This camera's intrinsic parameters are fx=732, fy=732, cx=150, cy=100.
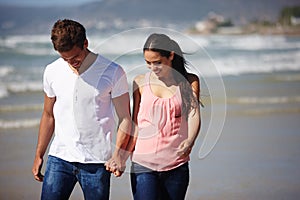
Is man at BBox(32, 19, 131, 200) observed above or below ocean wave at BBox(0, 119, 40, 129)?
above

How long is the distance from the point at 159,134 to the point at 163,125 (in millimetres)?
41

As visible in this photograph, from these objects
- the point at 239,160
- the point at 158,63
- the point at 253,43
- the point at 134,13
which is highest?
the point at 134,13

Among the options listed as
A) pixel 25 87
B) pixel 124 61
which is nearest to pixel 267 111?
pixel 124 61

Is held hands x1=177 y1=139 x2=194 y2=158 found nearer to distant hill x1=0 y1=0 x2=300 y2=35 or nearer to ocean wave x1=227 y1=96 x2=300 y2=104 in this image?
ocean wave x1=227 y1=96 x2=300 y2=104

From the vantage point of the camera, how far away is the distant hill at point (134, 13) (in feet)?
44.1

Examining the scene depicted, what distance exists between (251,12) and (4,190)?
1093 cm

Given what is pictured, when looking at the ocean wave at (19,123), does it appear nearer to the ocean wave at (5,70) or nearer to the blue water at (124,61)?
the blue water at (124,61)

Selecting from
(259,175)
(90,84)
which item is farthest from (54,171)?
(259,175)

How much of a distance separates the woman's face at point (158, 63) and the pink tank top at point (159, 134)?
4.6 inches

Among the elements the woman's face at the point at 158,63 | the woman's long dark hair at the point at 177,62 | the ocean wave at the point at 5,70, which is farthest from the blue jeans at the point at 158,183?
the ocean wave at the point at 5,70

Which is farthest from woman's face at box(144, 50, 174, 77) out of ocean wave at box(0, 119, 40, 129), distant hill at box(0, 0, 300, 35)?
distant hill at box(0, 0, 300, 35)

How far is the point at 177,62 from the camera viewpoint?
10.2ft

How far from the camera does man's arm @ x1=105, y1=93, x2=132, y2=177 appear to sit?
3.05 meters

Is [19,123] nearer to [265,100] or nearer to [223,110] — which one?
[265,100]
